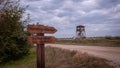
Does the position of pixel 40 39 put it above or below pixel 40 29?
below

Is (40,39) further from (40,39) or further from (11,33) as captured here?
(11,33)

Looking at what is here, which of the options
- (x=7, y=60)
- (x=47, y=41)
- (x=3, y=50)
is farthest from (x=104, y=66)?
(x=7, y=60)

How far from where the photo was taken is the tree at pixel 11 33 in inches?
619

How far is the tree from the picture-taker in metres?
15.7

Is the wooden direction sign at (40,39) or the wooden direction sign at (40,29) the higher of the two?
the wooden direction sign at (40,29)

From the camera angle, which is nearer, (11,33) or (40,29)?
(40,29)

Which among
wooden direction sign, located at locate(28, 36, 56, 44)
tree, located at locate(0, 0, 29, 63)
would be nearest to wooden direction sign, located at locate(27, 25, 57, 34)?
wooden direction sign, located at locate(28, 36, 56, 44)

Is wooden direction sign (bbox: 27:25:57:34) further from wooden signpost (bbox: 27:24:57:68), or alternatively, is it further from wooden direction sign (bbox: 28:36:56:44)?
wooden direction sign (bbox: 28:36:56:44)

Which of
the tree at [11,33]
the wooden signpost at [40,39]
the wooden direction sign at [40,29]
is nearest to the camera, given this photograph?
the wooden direction sign at [40,29]

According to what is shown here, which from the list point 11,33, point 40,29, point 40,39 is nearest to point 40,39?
point 40,39

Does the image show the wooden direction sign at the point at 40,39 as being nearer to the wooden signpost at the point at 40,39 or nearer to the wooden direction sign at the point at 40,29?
the wooden signpost at the point at 40,39

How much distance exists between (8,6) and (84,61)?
673 cm

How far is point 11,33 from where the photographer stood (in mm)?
19844

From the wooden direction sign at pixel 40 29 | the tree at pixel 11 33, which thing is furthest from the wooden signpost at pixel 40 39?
the tree at pixel 11 33
